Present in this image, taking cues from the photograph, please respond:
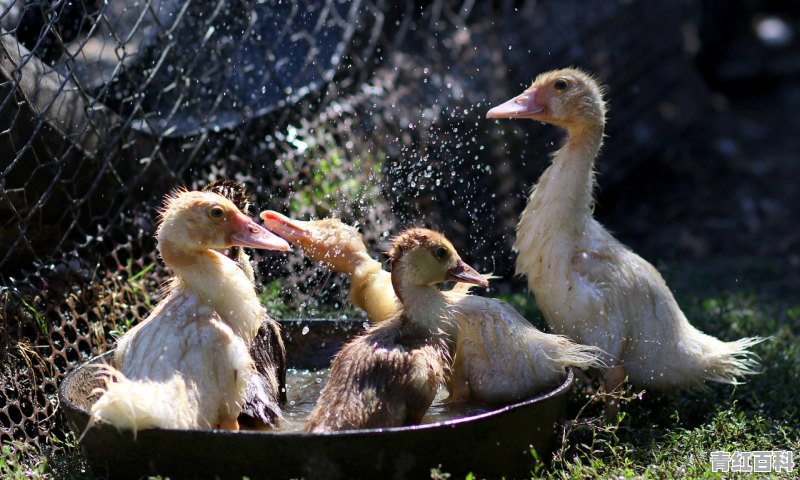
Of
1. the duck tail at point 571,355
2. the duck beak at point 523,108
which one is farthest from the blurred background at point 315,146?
the duck tail at point 571,355

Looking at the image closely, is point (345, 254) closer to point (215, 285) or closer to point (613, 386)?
point (215, 285)

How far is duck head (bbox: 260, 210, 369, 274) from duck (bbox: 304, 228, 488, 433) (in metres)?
0.55

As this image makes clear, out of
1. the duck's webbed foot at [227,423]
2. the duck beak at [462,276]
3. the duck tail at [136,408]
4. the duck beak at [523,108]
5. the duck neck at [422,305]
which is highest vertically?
the duck beak at [523,108]

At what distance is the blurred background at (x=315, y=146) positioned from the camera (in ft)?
14.9

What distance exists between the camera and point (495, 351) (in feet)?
12.9

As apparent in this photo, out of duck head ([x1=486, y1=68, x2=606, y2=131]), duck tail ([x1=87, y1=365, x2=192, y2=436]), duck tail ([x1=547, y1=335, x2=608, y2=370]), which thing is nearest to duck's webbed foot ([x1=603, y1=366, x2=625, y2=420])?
duck tail ([x1=547, y1=335, x2=608, y2=370])

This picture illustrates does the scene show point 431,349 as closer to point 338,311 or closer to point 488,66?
point 338,311

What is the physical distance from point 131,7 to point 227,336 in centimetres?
263

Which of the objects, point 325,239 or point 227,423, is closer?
point 227,423

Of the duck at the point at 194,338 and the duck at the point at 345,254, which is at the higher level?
A: the duck at the point at 345,254

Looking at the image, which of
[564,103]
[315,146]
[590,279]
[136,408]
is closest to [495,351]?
[590,279]

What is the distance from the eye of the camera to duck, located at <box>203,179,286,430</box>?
3.81 metres

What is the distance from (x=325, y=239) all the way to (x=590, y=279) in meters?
1.22

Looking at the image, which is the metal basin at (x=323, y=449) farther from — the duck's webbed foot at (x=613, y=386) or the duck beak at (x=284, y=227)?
the duck beak at (x=284, y=227)
